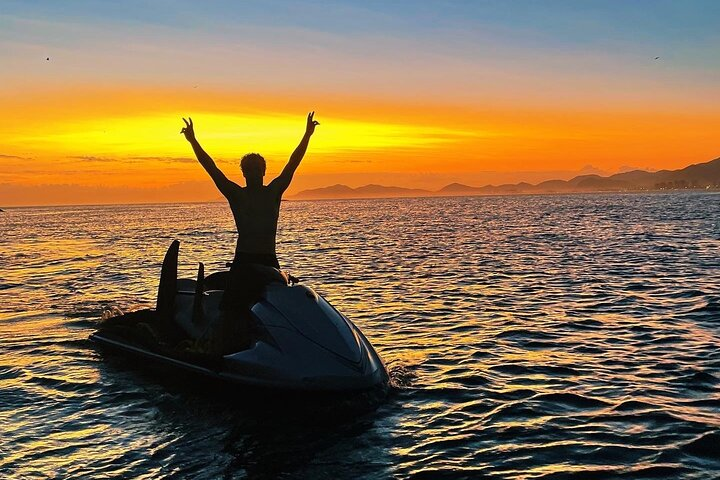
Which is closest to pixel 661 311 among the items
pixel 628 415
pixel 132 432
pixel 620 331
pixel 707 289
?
pixel 620 331

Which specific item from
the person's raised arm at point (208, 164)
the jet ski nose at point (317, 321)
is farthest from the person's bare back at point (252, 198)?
the jet ski nose at point (317, 321)

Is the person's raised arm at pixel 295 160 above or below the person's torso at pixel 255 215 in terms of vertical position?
above

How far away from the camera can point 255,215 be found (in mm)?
9906

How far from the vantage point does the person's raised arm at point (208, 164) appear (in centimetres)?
979

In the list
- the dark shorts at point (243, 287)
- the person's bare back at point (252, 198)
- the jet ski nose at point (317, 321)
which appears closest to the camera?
the jet ski nose at point (317, 321)

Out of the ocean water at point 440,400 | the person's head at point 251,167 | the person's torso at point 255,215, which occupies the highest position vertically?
the person's head at point 251,167

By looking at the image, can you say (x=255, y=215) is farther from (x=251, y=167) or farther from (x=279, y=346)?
(x=279, y=346)

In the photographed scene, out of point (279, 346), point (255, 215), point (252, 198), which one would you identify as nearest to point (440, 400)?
point (279, 346)

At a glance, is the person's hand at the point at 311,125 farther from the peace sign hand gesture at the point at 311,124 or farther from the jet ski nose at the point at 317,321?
the jet ski nose at the point at 317,321

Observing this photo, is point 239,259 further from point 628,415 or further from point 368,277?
point 368,277

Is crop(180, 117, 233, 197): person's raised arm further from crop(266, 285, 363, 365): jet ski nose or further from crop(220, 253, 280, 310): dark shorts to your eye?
crop(266, 285, 363, 365): jet ski nose

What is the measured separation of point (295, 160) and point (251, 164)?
78 centimetres

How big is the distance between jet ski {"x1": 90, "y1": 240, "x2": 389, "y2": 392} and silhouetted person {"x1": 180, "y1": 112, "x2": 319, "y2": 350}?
213 mm

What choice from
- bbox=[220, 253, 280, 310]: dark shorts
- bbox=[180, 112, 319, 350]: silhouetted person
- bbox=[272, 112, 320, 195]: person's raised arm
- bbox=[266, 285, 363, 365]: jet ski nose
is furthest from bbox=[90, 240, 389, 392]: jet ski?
bbox=[272, 112, 320, 195]: person's raised arm
